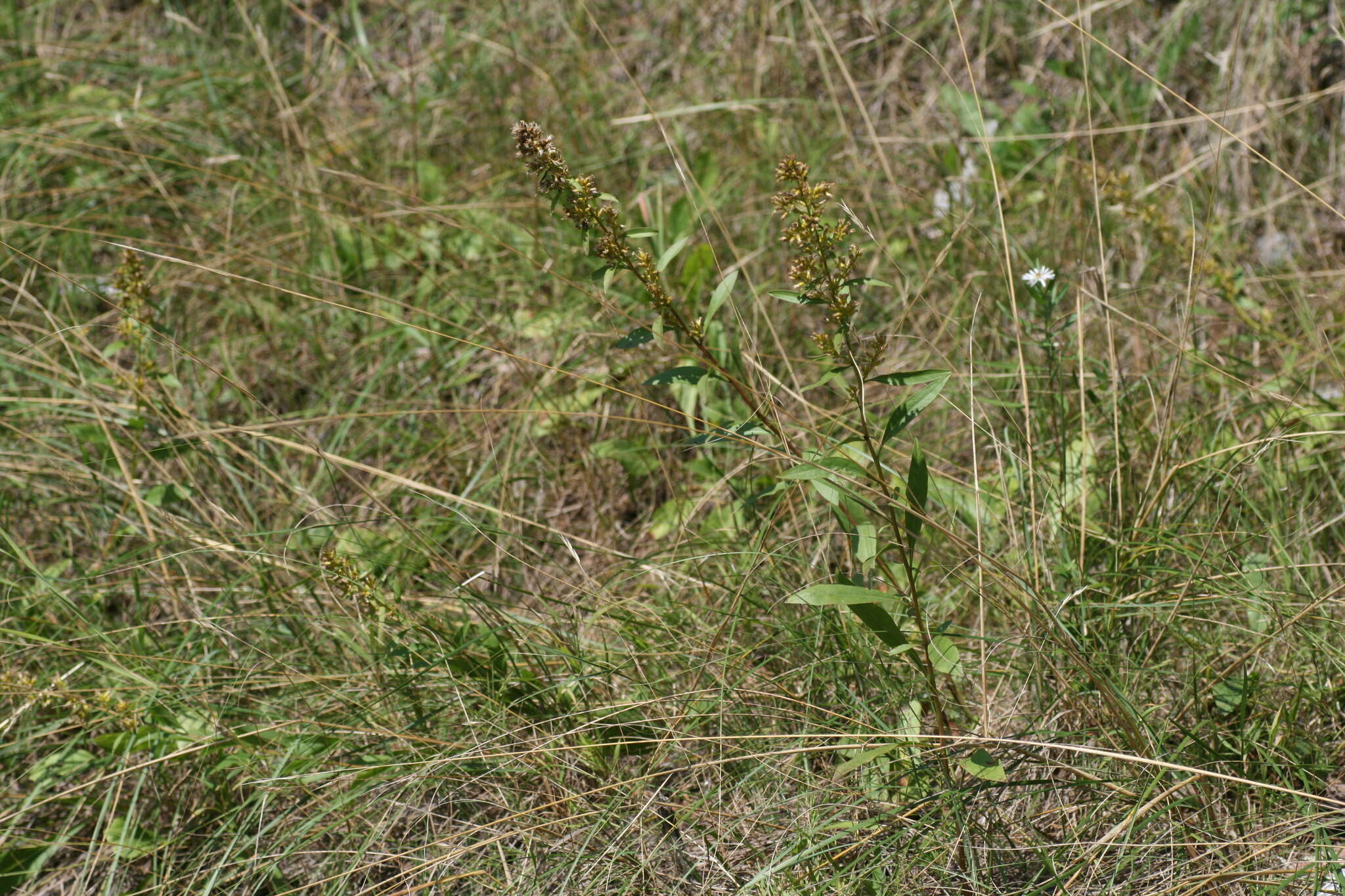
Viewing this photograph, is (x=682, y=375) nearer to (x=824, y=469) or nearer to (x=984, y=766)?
(x=824, y=469)

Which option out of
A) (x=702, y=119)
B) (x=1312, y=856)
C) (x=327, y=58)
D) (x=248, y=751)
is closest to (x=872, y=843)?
(x=1312, y=856)

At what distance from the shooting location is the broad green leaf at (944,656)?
160cm

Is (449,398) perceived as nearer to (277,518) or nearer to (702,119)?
(277,518)

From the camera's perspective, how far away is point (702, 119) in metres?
3.41

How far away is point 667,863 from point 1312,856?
98cm

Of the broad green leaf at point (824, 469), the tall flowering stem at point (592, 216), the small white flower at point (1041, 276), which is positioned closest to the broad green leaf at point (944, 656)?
the broad green leaf at point (824, 469)

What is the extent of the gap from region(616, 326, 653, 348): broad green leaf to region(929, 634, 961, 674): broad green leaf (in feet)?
1.98

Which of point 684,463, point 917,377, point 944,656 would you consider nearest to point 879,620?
point 944,656

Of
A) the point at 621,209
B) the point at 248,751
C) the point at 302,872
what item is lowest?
the point at 302,872

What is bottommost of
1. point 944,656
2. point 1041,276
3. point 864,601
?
point 944,656

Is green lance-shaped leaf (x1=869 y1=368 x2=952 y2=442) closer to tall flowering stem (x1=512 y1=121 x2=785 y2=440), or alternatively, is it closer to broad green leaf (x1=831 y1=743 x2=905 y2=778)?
tall flowering stem (x1=512 y1=121 x2=785 y2=440)

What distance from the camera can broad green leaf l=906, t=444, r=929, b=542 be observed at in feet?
5.11

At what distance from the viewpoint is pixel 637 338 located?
1.60 meters

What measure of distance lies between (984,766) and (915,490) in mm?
397
